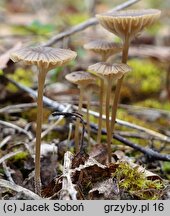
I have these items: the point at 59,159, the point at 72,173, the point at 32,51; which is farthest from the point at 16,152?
the point at 32,51

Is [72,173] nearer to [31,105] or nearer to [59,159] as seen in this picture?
[59,159]

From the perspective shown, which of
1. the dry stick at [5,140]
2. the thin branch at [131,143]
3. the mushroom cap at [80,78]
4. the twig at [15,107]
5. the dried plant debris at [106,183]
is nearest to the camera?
the dried plant debris at [106,183]

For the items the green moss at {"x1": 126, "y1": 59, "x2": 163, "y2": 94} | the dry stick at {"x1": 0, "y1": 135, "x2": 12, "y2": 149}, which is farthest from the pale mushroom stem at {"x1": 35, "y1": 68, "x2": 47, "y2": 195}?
the green moss at {"x1": 126, "y1": 59, "x2": 163, "y2": 94}

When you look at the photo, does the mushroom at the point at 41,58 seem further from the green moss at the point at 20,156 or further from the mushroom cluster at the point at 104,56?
the green moss at the point at 20,156

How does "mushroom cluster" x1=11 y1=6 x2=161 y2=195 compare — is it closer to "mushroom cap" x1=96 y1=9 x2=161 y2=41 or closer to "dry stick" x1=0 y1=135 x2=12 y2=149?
"mushroom cap" x1=96 y1=9 x2=161 y2=41

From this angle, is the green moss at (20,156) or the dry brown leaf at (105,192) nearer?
the dry brown leaf at (105,192)

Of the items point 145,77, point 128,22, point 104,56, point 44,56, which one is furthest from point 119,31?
point 145,77

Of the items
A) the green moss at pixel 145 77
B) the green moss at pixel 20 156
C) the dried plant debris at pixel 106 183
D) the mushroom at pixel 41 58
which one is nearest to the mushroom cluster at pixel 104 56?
the mushroom at pixel 41 58
